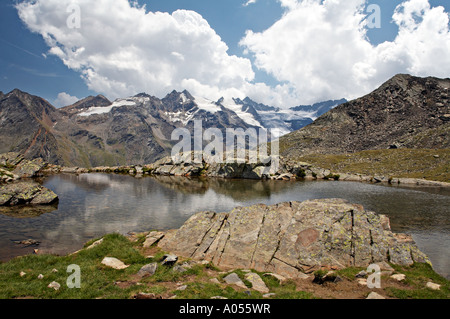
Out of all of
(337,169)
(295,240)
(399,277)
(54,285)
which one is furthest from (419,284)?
(337,169)

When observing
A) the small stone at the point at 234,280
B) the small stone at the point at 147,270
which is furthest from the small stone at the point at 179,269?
the small stone at the point at 234,280

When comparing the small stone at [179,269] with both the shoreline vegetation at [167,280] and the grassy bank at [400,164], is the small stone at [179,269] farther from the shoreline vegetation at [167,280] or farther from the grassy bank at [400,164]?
the grassy bank at [400,164]

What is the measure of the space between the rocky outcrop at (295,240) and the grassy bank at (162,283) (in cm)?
214

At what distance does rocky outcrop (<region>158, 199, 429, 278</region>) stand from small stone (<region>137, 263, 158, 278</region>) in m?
5.16

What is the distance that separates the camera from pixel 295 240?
23.0 m

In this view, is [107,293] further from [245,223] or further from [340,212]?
[340,212]

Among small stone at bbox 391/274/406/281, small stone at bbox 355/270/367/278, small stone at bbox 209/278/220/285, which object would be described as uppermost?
small stone at bbox 391/274/406/281

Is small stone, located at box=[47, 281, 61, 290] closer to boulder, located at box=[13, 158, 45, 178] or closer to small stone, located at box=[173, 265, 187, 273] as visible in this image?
small stone, located at box=[173, 265, 187, 273]

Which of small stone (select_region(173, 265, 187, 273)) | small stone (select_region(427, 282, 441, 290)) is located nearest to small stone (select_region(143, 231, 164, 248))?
small stone (select_region(173, 265, 187, 273))

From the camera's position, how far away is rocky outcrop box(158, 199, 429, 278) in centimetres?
2089

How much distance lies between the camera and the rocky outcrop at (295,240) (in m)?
20.9

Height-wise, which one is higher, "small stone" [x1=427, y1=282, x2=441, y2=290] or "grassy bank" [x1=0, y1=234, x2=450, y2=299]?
"small stone" [x1=427, y1=282, x2=441, y2=290]
